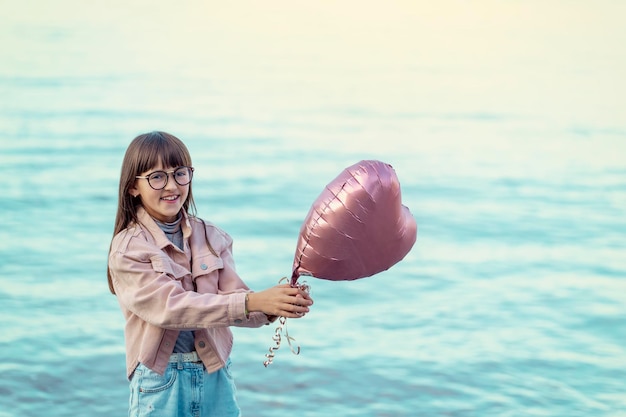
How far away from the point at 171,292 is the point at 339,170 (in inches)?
212

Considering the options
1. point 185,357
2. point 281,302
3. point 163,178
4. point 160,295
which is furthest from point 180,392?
point 163,178

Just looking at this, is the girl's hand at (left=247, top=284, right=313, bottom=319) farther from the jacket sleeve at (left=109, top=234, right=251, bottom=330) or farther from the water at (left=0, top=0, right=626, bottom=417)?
the water at (left=0, top=0, right=626, bottom=417)

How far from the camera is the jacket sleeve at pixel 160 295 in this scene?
236 centimetres

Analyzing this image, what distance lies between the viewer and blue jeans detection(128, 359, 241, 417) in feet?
8.09

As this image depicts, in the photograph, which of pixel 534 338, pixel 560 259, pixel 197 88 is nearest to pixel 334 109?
pixel 197 88

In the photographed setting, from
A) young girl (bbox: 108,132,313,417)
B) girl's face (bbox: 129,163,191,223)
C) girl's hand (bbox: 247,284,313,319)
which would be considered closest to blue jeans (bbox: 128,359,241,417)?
young girl (bbox: 108,132,313,417)

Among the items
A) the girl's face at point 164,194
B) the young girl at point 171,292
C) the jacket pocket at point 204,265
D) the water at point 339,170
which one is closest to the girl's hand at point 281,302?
the young girl at point 171,292

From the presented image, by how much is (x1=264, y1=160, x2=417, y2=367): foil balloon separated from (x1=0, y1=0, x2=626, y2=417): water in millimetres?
1830

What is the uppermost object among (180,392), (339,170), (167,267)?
(339,170)

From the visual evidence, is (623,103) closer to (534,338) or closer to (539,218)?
(539,218)

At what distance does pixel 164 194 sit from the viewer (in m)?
2.50

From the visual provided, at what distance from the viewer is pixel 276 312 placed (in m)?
2.32

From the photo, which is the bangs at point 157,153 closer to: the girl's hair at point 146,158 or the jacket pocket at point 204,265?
the girl's hair at point 146,158

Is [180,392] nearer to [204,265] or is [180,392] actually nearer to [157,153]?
[204,265]
